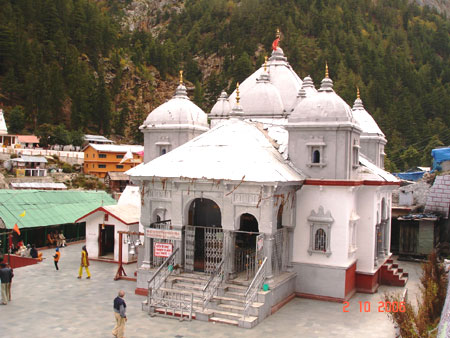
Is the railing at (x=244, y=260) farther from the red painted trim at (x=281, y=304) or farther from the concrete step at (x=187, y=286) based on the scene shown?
the concrete step at (x=187, y=286)

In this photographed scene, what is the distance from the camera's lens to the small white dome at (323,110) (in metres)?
17.2

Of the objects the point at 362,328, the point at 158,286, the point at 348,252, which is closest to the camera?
the point at 362,328

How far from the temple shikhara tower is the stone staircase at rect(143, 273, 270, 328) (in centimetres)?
6

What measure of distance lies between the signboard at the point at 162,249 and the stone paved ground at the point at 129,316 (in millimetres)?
1786

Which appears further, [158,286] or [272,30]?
[272,30]

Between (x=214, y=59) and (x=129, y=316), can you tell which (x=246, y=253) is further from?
(x=214, y=59)

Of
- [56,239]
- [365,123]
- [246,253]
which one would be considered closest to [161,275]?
[246,253]

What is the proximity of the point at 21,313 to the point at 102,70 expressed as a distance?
69.6 m

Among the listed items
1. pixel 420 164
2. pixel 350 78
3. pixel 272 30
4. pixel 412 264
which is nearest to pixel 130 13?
pixel 272 30

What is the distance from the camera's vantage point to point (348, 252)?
16.9 m

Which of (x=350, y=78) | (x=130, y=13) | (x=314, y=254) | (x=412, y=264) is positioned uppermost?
(x=130, y=13)

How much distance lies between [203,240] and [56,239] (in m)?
10.7

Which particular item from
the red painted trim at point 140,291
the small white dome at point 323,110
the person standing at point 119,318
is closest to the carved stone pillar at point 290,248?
the small white dome at point 323,110

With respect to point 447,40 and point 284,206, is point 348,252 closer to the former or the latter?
point 284,206
